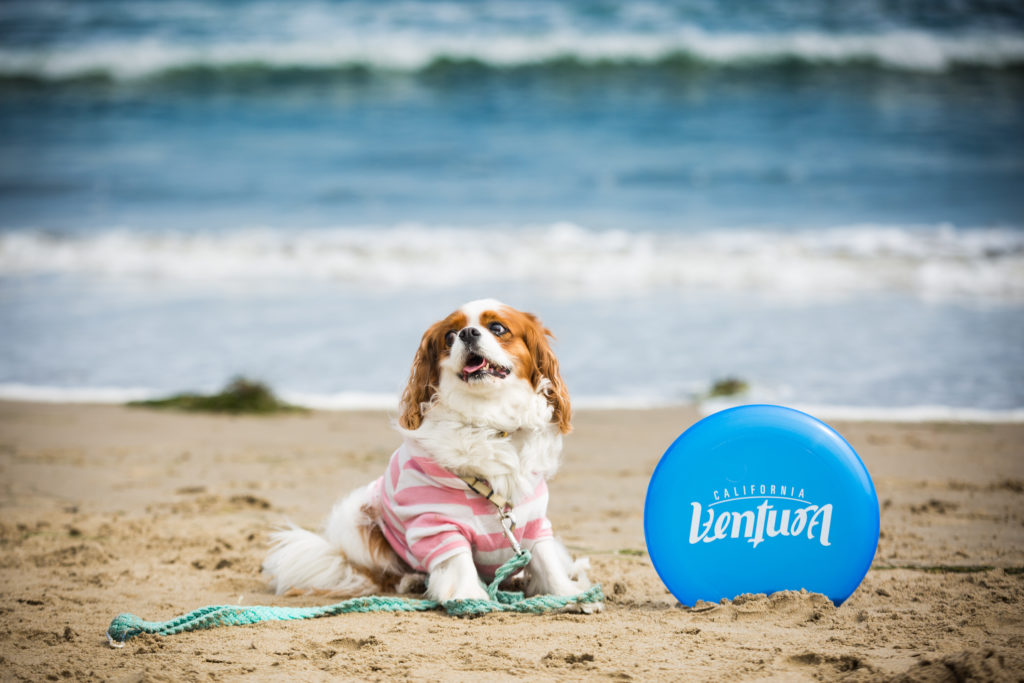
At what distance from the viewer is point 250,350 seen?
26.4 feet

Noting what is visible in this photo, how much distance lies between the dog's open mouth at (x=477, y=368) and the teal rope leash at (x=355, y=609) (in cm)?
68

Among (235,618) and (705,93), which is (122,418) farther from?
(705,93)

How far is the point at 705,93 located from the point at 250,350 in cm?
1214

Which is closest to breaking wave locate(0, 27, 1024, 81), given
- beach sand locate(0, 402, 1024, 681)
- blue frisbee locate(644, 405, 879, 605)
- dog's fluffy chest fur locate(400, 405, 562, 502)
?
beach sand locate(0, 402, 1024, 681)

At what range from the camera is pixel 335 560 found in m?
3.69

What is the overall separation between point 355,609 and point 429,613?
27cm

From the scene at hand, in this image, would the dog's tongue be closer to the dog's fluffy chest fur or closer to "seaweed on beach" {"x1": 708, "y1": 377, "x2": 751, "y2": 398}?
the dog's fluffy chest fur

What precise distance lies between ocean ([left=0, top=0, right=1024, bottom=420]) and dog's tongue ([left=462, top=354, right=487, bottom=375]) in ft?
11.1

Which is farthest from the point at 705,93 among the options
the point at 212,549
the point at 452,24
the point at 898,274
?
the point at 212,549

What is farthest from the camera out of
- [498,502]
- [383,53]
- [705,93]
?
[383,53]

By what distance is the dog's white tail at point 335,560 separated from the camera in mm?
3643

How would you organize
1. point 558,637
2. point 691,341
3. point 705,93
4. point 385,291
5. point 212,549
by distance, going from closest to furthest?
point 558,637 < point 212,549 < point 691,341 < point 385,291 < point 705,93

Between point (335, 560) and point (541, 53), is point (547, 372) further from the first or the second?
point (541, 53)

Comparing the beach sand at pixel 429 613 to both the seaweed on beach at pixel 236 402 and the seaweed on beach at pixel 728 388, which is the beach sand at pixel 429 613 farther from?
the seaweed on beach at pixel 728 388
